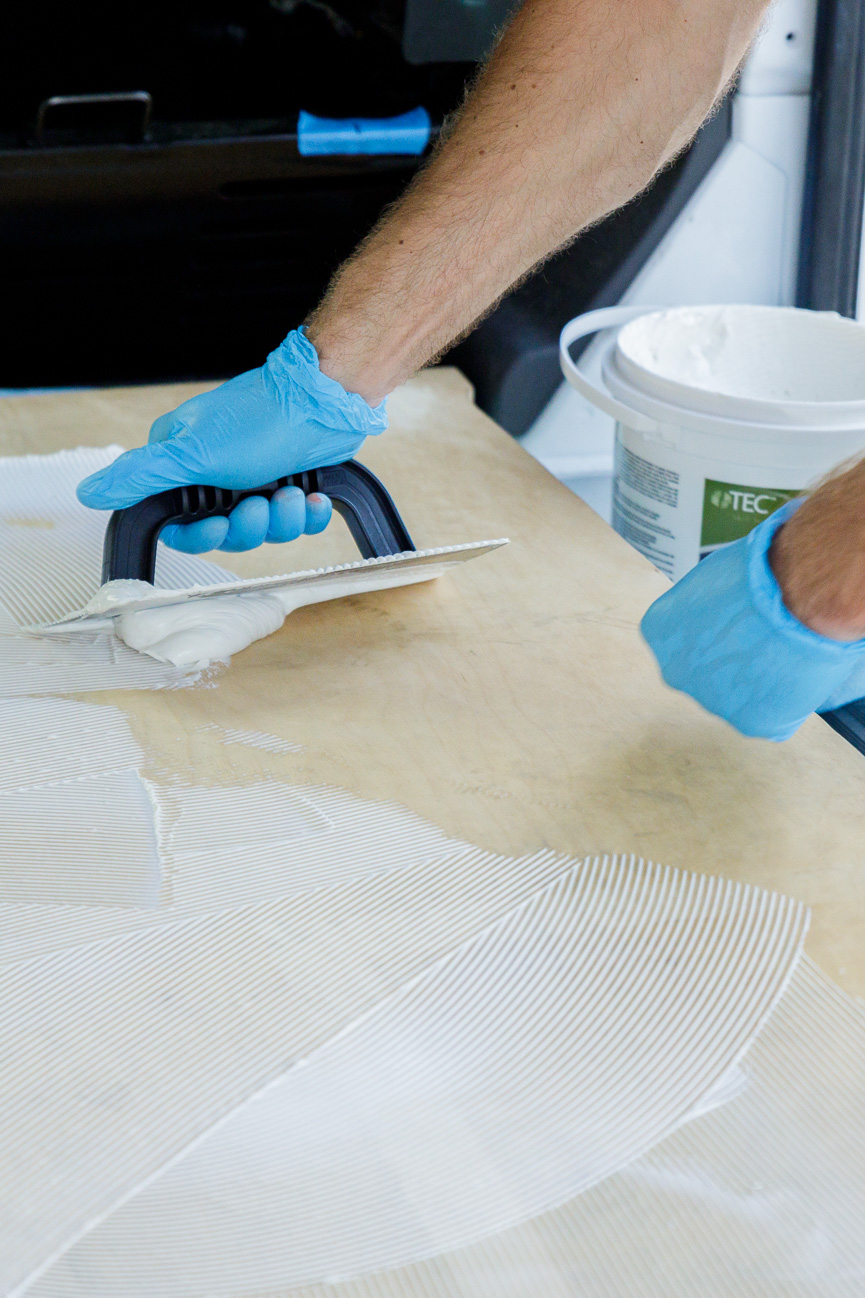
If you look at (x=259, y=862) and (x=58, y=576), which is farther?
(x=58, y=576)

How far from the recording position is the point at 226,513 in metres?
0.96

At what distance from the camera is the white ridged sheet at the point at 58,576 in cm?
87

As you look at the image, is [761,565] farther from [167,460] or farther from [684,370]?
[684,370]

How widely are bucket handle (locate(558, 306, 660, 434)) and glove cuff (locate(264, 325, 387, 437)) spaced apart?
11.4 inches

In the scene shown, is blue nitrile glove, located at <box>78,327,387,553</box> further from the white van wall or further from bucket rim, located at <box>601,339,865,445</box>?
the white van wall

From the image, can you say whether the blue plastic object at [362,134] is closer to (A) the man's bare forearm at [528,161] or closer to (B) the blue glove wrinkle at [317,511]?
(A) the man's bare forearm at [528,161]

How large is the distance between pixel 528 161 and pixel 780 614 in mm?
460

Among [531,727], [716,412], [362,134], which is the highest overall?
[362,134]

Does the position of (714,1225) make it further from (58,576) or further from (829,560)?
(58,576)

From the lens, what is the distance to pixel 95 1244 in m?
0.48

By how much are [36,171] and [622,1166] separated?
129cm

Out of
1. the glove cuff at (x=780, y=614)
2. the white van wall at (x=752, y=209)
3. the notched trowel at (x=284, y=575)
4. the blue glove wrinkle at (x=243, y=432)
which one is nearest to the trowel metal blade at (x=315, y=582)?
the notched trowel at (x=284, y=575)

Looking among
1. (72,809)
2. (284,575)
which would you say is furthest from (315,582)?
(72,809)

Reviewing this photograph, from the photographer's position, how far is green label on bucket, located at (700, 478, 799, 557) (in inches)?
43.2
